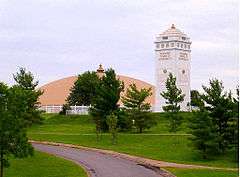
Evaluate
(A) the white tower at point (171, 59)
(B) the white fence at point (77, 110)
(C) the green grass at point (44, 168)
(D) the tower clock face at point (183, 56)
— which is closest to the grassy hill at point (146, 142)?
(C) the green grass at point (44, 168)

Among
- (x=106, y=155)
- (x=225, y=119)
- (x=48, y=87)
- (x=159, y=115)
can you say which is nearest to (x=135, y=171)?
(x=106, y=155)

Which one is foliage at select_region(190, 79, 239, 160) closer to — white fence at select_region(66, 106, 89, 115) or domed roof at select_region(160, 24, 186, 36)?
white fence at select_region(66, 106, 89, 115)

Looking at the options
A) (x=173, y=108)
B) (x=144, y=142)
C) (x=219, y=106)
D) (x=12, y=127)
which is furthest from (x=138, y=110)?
(x=12, y=127)

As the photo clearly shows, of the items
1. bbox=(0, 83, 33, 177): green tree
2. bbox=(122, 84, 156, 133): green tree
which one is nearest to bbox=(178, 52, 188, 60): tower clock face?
bbox=(122, 84, 156, 133): green tree

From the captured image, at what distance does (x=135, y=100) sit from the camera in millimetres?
63062

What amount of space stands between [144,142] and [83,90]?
151 ft

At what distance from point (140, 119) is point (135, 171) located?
79.6 feet

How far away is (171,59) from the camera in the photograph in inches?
3816

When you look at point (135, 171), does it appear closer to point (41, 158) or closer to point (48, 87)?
point (41, 158)

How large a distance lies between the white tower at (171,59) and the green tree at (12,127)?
61.2 metres

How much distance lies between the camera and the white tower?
96688 millimetres

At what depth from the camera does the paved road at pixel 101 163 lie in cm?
3606

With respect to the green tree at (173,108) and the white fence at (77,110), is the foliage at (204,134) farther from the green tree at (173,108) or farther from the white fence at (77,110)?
the white fence at (77,110)

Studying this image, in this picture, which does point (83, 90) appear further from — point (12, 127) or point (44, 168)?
point (12, 127)
